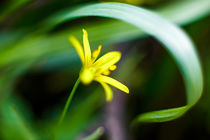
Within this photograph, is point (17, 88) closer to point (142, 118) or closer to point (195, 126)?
point (142, 118)

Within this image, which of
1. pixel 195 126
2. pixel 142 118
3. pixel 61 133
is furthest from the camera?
pixel 195 126

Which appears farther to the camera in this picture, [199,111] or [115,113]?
[199,111]

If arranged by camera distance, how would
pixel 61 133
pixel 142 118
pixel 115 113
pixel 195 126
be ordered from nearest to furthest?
pixel 142 118, pixel 61 133, pixel 115 113, pixel 195 126

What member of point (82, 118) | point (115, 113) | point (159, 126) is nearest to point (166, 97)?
point (159, 126)

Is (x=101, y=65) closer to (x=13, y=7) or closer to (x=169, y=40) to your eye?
(x=169, y=40)

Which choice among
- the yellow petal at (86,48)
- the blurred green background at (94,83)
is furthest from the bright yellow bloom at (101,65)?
the blurred green background at (94,83)

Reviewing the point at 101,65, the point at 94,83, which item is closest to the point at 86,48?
the point at 101,65
